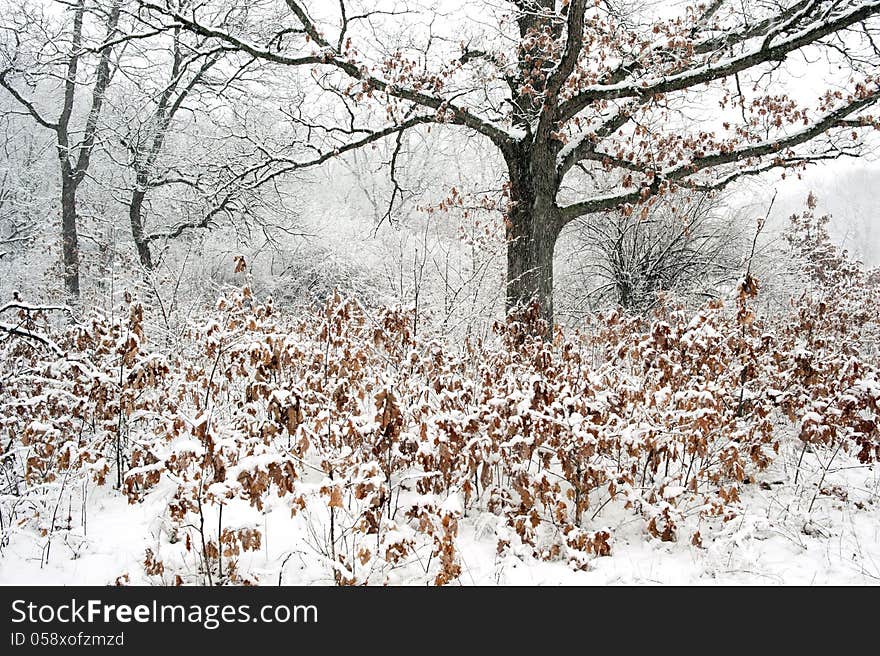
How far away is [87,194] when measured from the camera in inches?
682

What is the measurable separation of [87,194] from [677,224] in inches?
655

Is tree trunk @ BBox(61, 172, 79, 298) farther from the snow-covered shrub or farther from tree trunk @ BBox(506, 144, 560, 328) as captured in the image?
tree trunk @ BBox(506, 144, 560, 328)

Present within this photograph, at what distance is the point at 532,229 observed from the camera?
26.7 feet

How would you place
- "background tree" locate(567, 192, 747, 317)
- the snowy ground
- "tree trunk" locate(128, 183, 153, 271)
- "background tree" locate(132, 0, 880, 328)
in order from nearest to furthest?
the snowy ground → "background tree" locate(132, 0, 880, 328) → "background tree" locate(567, 192, 747, 317) → "tree trunk" locate(128, 183, 153, 271)

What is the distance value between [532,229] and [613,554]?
17.0ft

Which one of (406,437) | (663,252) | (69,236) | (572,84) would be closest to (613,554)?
(406,437)

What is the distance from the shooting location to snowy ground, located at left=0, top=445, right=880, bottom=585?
3537 millimetres

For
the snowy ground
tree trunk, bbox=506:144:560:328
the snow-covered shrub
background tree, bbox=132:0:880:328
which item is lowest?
the snowy ground

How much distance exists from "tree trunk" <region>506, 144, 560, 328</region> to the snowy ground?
4.22m

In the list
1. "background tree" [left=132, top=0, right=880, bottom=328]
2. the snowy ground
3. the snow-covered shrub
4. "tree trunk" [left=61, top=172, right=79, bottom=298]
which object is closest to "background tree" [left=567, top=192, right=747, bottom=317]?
"background tree" [left=132, top=0, right=880, bottom=328]

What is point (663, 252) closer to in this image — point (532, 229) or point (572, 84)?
point (532, 229)

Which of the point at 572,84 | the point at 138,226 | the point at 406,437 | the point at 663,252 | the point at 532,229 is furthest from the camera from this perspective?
the point at 138,226
